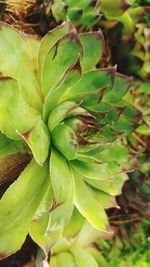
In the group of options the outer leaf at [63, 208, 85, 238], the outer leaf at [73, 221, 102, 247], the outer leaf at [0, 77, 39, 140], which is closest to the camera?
the outer leaf at [0, 77, 39, 140]

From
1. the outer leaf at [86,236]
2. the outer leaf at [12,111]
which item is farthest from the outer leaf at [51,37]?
the outer leaf at [86,236]

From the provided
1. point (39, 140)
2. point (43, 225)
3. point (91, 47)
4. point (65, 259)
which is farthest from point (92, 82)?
point (65, 259)

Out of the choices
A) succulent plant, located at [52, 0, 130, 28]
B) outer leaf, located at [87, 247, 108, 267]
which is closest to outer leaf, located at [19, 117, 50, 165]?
succulent plant, located at [52, 0, 130, 28]

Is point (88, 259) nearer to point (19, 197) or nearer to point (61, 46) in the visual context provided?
point (19, 197)

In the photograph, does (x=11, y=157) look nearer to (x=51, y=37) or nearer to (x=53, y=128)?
(x=53, y=128)

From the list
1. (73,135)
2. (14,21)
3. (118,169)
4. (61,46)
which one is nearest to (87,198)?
(118,169)

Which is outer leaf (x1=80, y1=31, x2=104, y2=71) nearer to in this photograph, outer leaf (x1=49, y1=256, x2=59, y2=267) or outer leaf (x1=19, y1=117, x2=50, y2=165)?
outer leaf (x1=19, y1=117, x2=50, y2=165)
